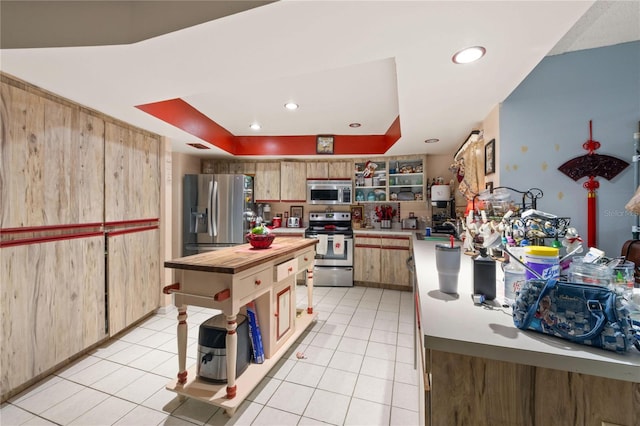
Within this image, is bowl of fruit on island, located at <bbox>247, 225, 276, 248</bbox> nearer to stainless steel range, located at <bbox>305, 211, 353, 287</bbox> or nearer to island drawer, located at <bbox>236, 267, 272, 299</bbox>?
island drawer, located at <bbox>236, 267, 272, 299</bbox>

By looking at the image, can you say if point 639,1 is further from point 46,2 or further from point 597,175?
point 46,2

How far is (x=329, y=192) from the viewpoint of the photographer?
443 centimetres

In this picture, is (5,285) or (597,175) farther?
(597,175)

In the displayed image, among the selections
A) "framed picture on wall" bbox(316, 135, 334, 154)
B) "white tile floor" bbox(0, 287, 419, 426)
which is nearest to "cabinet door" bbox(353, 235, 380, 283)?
"white tile floor" bbox(0, 287, 419, 426)

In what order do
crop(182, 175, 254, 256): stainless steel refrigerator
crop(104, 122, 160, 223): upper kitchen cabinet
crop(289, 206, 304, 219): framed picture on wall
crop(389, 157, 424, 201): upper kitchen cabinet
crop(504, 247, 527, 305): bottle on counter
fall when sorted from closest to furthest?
crop(504, 247, 527, 305): bottle on counter, crop(104, 122, 160, 223): upper kitchen cabinet, crop(182, 175, 254, 256): stainless steel refrigerator, crop(389, 157, 424, 201): upper kitchen cabinet, crop(289, 206, 304, 219): framed picture on wall

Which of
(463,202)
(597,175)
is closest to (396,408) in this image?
(597,175)

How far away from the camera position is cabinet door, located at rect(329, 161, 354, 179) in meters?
4.46

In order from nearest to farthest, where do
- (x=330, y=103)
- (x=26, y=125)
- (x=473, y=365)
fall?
(x=473, y=365)
(x=26, y=125)
(x=330, y=103)

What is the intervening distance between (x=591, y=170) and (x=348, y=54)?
1902 mm

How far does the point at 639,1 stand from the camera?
1.40 m

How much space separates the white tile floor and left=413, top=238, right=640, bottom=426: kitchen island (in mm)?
1079

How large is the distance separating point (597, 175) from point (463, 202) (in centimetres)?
198

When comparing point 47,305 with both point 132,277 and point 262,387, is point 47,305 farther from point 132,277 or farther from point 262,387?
point 262,387

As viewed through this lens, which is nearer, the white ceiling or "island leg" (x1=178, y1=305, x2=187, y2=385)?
the white ceiling
